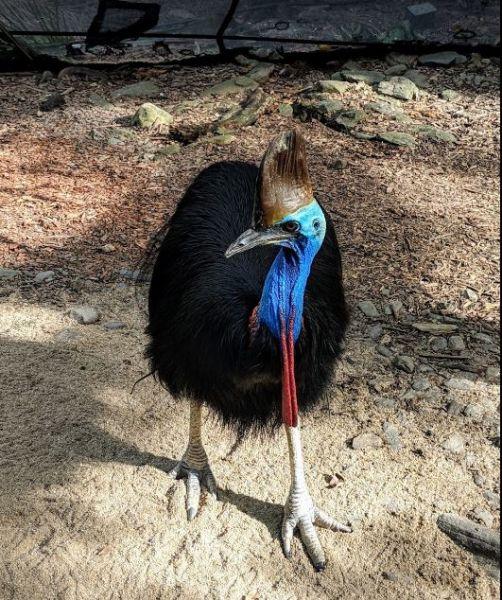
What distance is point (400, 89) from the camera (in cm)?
723

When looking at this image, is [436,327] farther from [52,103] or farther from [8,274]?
[52,103]

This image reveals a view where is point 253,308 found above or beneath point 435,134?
above

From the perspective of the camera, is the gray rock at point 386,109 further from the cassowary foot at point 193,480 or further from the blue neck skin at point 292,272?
the blue neck skin at point 292,272

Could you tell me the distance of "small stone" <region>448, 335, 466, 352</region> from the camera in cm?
451

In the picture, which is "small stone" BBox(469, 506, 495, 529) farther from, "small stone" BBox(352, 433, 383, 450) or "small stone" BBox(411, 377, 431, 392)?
"small stone" BBox(411, 377, 431, 392)

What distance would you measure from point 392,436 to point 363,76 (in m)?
4.42

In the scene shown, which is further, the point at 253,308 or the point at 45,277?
the point at 45,277

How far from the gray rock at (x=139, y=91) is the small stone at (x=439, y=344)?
3.94 metres

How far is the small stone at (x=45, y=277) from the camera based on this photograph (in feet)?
16.6

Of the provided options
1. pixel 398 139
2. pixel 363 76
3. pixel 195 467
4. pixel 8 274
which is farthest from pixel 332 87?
pixel 195 467

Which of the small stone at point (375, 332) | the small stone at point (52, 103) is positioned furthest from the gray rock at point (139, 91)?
the small stone at point (375, 332)

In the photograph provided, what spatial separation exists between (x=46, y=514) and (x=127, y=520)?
1.14 feet

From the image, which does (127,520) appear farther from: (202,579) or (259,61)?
(259,61)

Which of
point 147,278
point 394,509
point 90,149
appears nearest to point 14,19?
point 90,149
